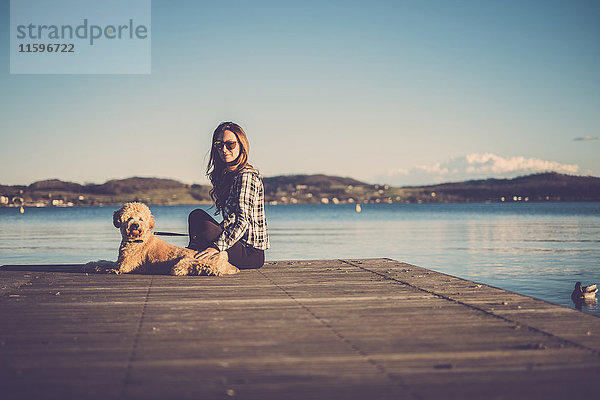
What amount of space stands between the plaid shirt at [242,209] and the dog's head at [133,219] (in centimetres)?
100

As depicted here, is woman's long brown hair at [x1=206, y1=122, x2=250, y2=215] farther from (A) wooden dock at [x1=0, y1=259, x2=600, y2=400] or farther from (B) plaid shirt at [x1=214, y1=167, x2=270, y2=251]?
(A) wooden dock at [x1=0, y1=259, x2=600, y2=400]

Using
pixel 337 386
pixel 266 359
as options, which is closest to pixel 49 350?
pixel 266 359

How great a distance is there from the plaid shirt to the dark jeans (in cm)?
17

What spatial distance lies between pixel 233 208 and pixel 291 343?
143 inches

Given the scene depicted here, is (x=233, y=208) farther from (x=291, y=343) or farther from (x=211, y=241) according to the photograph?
(x=291, y=343)

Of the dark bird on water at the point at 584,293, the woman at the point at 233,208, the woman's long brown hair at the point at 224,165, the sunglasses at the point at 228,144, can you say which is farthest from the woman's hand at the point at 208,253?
the dark bird on water at the point at 584,293

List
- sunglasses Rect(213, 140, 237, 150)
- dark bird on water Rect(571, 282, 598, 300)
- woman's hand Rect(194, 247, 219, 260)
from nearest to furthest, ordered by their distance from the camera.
Result: woman's hand Rect(194, 247, 219, 260) → sunglasses Rect(213, 140, 237, 150) → dark bird on water Rect(571, 282, 598, 300)

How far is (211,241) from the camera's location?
719 centimetres

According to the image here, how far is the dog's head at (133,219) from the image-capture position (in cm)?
705

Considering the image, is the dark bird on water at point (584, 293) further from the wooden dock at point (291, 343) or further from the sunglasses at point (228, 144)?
the sunglasses at point (228, 144)

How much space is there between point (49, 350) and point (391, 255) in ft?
65.7

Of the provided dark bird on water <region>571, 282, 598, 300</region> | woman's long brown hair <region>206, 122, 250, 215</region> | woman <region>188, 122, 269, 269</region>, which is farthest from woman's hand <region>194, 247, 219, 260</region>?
dark bird on water <region>571, 282, 598, 300</region>

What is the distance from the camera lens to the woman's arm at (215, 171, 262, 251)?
7016 mm

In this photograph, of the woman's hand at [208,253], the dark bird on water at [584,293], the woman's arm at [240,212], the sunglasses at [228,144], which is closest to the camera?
the woman's arm at [240,212]
